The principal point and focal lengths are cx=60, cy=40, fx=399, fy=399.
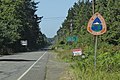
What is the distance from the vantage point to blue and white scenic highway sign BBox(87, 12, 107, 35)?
1670 centimetres

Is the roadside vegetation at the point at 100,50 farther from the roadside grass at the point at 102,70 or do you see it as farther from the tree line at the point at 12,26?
the tree line at the point at 12,26

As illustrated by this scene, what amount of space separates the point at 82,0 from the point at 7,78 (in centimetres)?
10092

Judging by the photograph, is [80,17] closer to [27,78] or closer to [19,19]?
[19,19]

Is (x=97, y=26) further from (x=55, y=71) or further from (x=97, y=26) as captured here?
(x=55, y=71)

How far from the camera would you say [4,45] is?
245ft

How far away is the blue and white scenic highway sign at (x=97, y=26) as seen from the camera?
658 inches

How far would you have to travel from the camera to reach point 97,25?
55.5ft

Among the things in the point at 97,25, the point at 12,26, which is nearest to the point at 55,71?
the point at 97,25

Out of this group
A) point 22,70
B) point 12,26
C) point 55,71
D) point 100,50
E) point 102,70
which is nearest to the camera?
point 102,70

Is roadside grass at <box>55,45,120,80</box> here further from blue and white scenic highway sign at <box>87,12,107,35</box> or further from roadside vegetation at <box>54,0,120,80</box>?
blue and white scenic highway sign at <box>87,12,107,35</box>

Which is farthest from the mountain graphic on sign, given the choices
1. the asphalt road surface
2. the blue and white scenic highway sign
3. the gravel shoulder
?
the asphalt road surface

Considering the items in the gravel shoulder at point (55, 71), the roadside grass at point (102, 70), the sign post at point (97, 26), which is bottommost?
the gravel shoulder at point (55, 71)

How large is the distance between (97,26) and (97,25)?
46mm

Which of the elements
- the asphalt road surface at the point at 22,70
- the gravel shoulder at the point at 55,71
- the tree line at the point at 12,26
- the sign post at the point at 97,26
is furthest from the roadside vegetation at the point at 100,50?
the tree line at the point at 12,26
